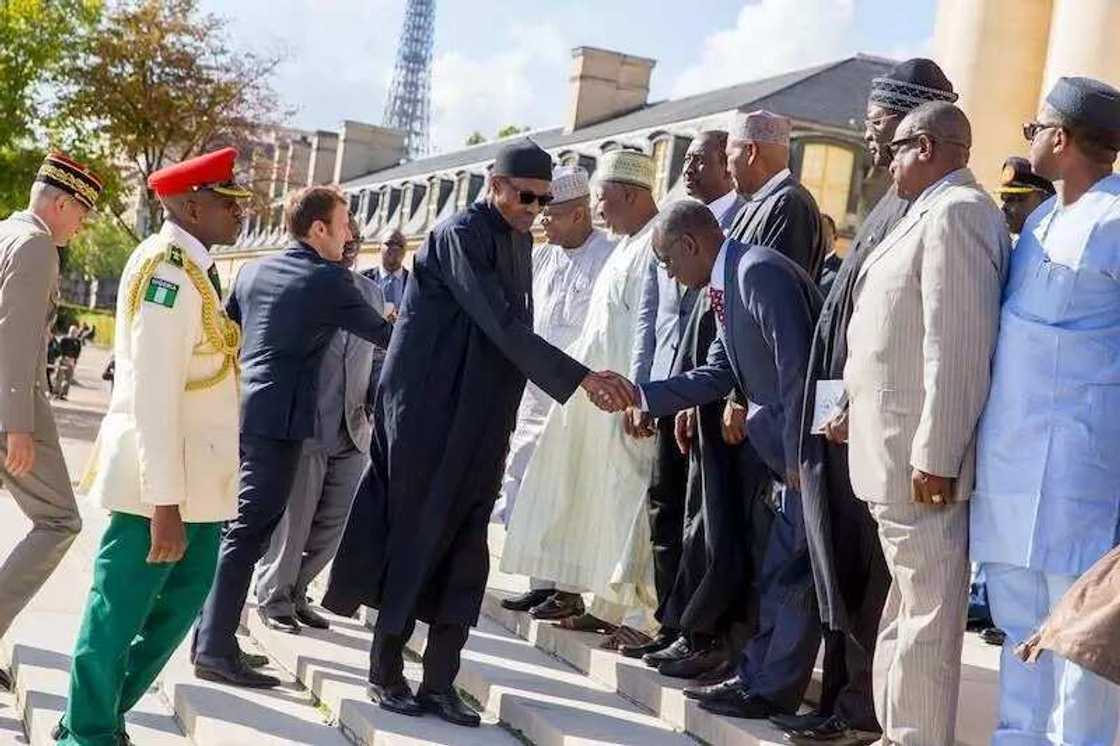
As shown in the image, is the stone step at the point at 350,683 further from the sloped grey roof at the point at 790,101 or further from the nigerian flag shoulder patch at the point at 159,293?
the sloped grey roof at the point at 790,101

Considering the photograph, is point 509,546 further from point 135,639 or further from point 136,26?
point 136,26

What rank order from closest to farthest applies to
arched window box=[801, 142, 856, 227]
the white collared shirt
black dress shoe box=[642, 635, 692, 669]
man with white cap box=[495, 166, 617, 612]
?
the white collared shirt
black dress shoe box=[642, 635, 692, 669]
man with white cap box=[495, 166, 617, 612]
arched window box=[801, 142, 856, 227]

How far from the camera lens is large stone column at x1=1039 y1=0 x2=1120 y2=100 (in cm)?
1440

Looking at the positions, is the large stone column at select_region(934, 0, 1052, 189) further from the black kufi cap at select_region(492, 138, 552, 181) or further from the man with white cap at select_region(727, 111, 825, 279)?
the black kufi cap at select_region(492, 138, 552, 181)

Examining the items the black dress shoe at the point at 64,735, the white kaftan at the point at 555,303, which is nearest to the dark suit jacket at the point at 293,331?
the white kaftan at the point at 555,303

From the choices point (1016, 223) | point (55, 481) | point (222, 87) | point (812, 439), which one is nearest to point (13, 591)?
point (55, 481)

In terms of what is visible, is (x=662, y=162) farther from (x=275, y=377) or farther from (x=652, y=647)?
(x=652, y=647)

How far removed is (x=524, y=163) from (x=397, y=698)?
6.67ft

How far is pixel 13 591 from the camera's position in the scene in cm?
659

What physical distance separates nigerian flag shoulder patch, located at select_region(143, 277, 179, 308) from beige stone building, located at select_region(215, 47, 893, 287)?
13193mm

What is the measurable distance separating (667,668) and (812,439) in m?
1.43

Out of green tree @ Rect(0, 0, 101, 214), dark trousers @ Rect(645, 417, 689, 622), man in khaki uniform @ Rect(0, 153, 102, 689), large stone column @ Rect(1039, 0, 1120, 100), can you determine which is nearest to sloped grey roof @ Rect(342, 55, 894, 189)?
green tree @ Rect(0, 0, 101, 214)

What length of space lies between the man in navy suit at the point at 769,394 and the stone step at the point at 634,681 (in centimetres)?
10

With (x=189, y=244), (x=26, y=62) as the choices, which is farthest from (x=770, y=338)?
(x=26, y=62)
